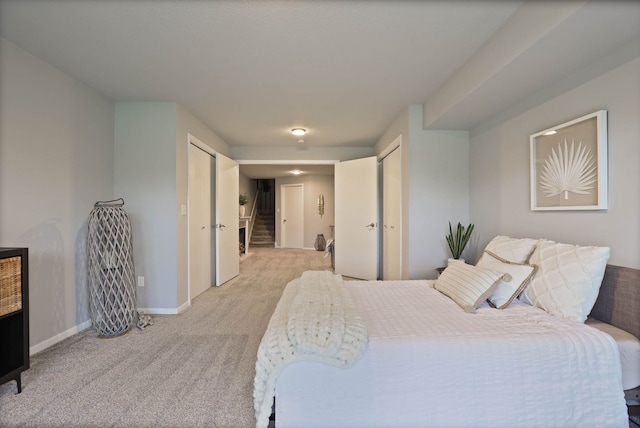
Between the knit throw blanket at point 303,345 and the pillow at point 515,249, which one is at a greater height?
the pillow at point 515,249

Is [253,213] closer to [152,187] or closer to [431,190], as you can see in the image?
[152,187]

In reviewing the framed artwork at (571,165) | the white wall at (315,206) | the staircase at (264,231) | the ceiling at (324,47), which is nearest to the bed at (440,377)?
the framed artwork at (571,165)

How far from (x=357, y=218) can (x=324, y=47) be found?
2.91 metres

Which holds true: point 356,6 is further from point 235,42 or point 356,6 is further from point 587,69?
point 587,69

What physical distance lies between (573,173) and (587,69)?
662 millimetres

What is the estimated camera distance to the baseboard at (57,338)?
215cm

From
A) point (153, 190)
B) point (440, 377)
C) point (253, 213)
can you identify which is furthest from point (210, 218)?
point (253, 213)

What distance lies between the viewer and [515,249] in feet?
6.52

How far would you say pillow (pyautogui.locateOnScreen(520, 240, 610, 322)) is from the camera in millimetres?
1512

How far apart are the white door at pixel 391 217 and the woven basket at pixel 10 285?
10.9ft

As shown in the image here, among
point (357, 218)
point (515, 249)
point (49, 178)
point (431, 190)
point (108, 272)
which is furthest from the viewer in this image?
point (357, 218)

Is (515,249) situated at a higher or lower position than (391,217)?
lower

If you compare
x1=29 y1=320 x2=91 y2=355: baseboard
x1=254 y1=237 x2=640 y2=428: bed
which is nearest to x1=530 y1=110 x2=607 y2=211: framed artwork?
x1=254 y1=237 x2=640 y2=428: bed

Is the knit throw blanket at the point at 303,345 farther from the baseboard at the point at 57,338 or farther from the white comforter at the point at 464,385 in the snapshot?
the baseboard at the point at 57,338
